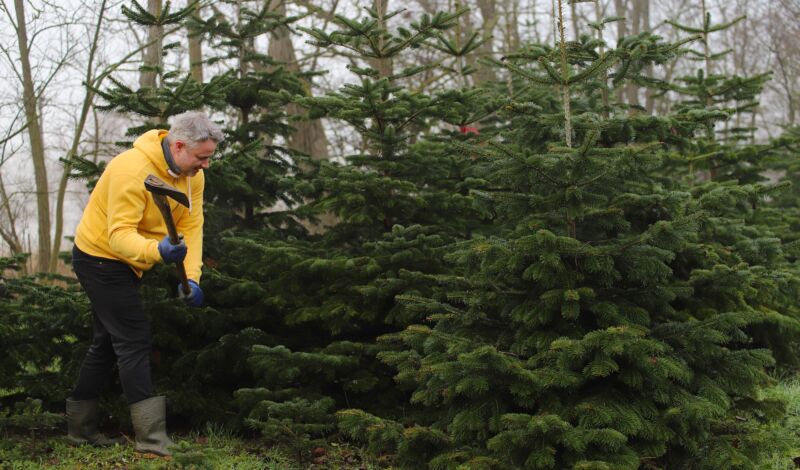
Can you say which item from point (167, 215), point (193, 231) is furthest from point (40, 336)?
point (167, 215)

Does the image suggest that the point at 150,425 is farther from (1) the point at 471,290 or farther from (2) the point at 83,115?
(2) the point at 83,115

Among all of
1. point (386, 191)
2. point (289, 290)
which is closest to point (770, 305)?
point (386, 191)

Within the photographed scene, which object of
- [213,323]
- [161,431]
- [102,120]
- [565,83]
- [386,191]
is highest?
[102,120]

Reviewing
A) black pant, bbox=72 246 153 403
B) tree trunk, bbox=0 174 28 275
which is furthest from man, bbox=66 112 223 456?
tree trunk, bbox=0 174 28 275

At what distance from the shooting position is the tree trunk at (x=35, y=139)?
32.1ft

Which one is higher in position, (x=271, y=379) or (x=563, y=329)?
(x=563, y=329)

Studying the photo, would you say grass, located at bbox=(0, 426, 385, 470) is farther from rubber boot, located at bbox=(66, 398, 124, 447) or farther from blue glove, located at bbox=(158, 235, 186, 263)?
blue glove, located at bbox=(158, 235, 186, 263)

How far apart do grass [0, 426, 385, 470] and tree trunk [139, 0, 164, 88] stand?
2.97 m

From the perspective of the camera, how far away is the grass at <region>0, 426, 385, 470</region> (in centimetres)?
425

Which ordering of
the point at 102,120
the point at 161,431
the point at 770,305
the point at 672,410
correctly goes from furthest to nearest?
the point at 102,120 < the point at 770,305 < the point at 161,431 < the point at 672,410

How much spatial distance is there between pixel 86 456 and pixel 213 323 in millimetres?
1347

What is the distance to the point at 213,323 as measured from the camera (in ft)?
18.0

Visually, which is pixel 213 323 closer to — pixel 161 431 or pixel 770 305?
pixel 161 431

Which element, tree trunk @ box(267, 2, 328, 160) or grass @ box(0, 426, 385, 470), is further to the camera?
tree trunk @ box(267, 2, 328, 160)
